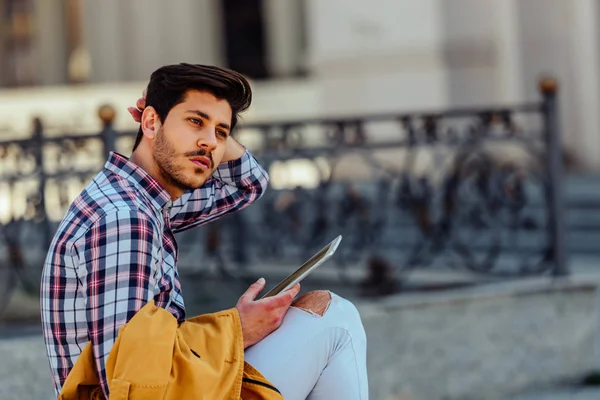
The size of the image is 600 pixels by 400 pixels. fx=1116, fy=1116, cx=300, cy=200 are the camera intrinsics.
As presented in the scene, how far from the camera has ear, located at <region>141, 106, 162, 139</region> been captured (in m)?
2.63

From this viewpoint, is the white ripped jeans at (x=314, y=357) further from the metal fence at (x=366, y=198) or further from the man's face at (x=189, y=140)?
the metal fence at (x=366, y=198)

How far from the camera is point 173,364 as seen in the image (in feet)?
7.66

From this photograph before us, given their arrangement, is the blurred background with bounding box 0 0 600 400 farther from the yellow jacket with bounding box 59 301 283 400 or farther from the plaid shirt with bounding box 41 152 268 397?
the yellow jacket with bounding box 59 301 283 400

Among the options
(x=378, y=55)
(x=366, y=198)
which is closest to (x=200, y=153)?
(x=366, y=198)

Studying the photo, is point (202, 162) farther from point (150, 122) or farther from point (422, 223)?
point (422, 223)

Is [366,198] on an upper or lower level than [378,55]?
lower

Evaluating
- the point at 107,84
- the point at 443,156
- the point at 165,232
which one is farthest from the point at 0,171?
the point at 107,84

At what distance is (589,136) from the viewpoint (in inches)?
422

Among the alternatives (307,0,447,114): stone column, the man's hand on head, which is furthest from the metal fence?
(307,0,447,114): stone column

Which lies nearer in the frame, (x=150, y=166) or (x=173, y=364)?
(x=173, y=364)

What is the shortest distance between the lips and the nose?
28 millimetres

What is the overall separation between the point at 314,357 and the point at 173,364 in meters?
0.45

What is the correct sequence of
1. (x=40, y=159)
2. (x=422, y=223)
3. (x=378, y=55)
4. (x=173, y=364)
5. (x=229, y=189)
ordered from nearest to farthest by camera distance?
(x=173, y=364) → (x=229, y=189) → (x=40, y=159) → (x=422, y=223) → (x=378, y=55)

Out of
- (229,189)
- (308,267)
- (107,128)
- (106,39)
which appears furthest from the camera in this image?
(106,39)
